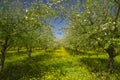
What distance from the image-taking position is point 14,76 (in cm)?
2264

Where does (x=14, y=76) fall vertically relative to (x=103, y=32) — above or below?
below

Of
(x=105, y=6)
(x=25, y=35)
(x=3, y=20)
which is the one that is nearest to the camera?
(x=3, y=20)

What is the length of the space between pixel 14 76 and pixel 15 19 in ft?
19.5

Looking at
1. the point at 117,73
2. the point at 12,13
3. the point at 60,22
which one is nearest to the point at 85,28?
the point at 60,22

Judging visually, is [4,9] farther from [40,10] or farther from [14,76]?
[14,76]

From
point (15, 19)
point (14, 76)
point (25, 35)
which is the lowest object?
point (14, 76)

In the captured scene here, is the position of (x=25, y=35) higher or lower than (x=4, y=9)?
lower

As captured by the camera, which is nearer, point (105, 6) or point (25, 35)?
point (25, 35)

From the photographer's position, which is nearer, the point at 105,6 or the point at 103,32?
the point at 103,32

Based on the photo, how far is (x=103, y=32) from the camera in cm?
1978

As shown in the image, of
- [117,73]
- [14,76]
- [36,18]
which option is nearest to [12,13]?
[36,18]

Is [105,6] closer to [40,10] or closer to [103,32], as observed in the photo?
[103,32]

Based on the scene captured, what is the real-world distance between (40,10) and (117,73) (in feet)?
34.8

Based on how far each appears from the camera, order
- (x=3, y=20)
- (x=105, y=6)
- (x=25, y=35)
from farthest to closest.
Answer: (x=105, y=6)
(x=25, y=35)
(x=3, y=20)
